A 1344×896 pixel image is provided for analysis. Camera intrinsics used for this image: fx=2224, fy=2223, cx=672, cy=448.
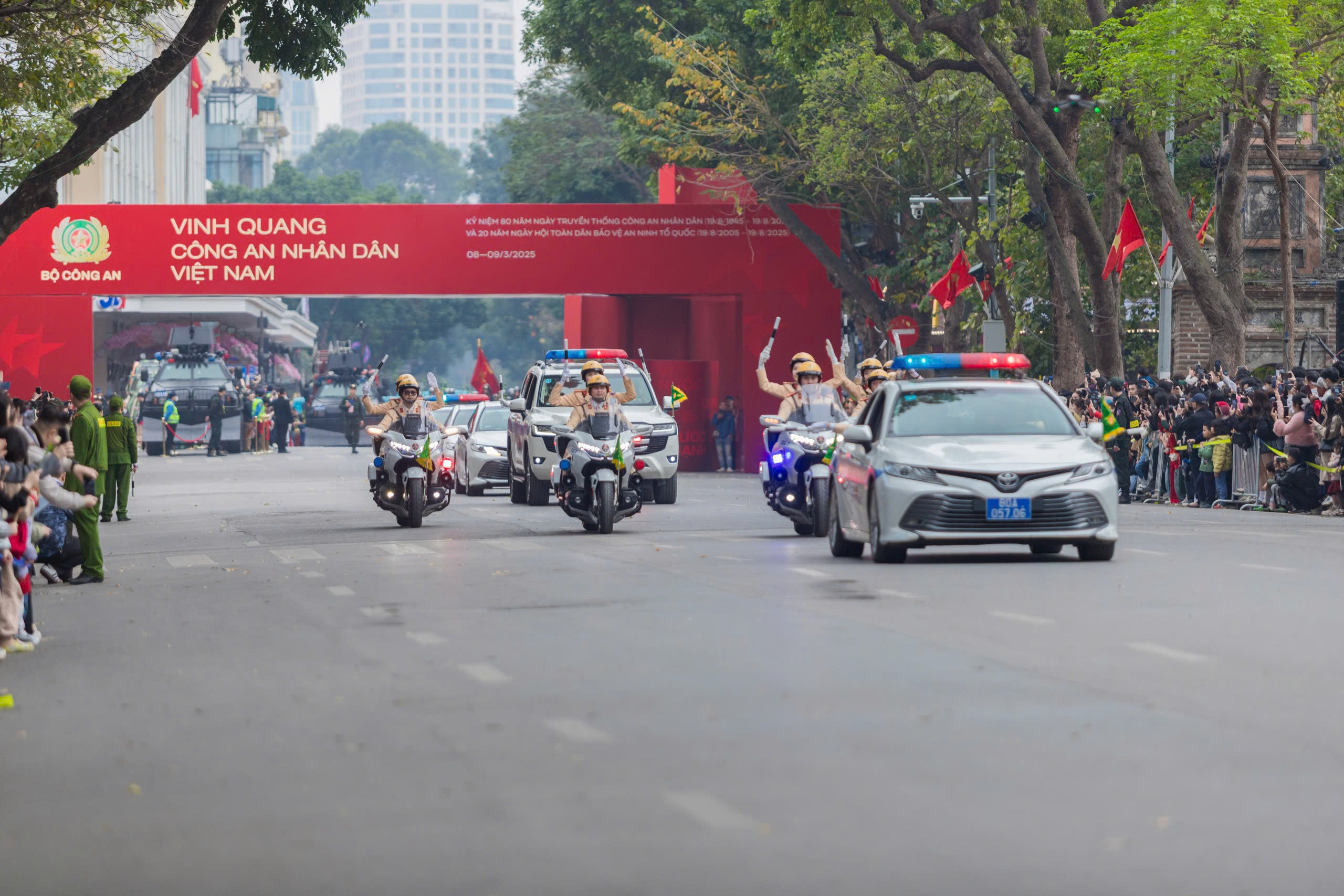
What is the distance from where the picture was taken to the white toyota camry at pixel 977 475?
16016mm

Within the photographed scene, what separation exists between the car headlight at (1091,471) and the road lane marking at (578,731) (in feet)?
26.3

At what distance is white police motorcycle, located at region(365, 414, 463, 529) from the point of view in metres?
23.9

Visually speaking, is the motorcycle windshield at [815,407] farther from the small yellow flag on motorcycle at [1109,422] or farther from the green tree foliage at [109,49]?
the small yellow flag on motorcycle at [1109,422]

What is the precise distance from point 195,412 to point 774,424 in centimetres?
3917

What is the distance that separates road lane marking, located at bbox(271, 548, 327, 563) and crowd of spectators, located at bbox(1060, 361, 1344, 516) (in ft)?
34.3

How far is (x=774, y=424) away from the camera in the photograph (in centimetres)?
2133

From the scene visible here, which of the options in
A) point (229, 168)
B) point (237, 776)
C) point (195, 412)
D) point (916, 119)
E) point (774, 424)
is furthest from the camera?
point (229, 168)

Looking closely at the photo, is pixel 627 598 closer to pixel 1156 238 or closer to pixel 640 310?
pixel 1156 238

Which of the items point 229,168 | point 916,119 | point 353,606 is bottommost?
point 353,606

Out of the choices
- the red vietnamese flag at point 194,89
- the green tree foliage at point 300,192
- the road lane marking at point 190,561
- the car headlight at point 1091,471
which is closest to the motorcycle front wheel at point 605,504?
the road lane marking at point 190,561

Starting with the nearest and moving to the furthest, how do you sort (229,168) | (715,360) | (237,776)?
(237,776)
(715,360)
(229,168)

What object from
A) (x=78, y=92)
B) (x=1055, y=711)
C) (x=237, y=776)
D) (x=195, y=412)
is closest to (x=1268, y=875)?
(x=1055, y=711)

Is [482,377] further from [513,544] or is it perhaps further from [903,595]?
[903,595]

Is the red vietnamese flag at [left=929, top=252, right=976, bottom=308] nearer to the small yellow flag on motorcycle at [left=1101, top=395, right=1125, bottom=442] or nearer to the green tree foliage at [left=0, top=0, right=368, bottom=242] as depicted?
the small yellow flag on motorcycle at [left=1101, top=395, right=1125, bottom=442]
